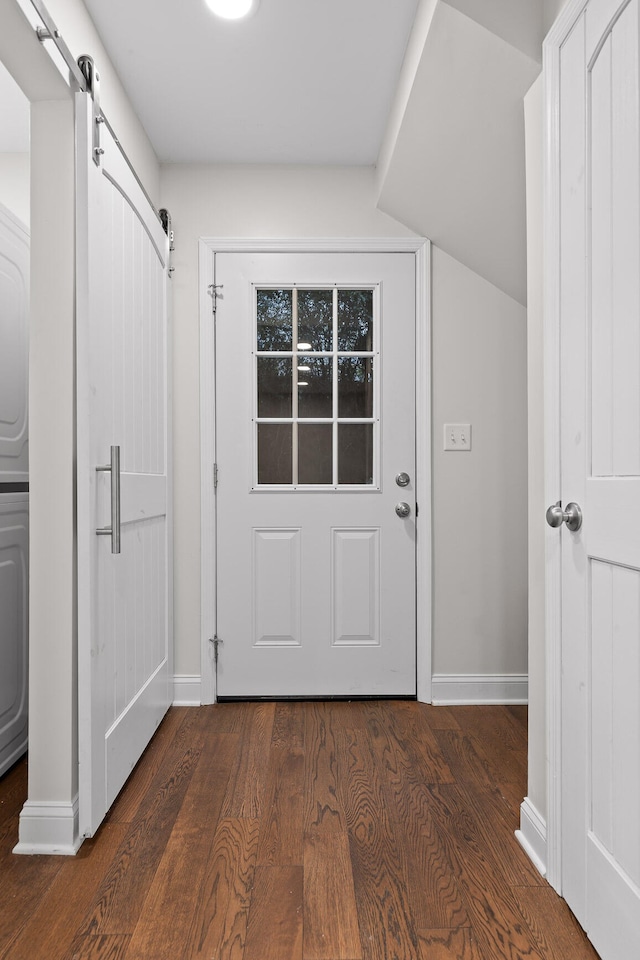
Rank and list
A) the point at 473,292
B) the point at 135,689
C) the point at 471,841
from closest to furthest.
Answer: the point at 471,841, the point at 135,689, the point at 473,292

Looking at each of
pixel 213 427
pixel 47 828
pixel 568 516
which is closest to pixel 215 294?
pixel 213 427

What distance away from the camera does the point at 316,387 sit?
2.88 meters

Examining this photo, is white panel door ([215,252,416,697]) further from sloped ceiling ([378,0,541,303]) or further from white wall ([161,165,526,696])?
sloped ceiling ([378,0,541,303])

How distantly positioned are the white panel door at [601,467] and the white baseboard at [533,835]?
11cm

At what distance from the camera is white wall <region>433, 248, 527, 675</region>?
2828mm

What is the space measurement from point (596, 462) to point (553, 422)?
226mm

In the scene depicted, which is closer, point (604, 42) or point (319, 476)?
point (604, 42)

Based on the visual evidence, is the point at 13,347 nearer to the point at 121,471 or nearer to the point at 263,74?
the point at 121,471

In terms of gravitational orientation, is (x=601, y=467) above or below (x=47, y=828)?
above

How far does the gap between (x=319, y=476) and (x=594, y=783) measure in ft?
5.76

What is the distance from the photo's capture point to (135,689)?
2193 mm

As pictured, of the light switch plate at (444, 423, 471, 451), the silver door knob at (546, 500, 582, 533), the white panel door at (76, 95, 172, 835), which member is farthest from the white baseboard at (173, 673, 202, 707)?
the silver door knob at (546, 500, 582, 533)

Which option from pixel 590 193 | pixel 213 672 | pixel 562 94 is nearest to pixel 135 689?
pixel 213 672

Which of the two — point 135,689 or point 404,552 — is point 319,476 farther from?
point 135,689
